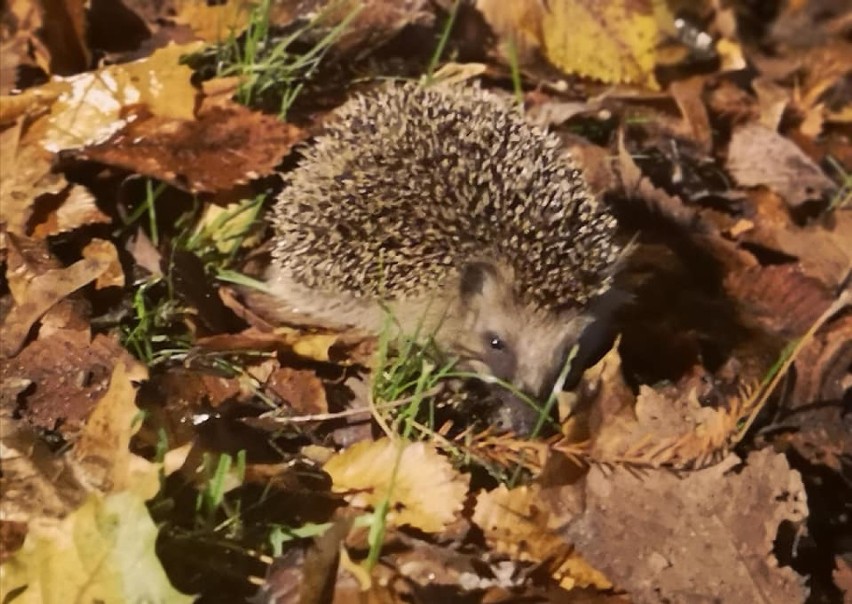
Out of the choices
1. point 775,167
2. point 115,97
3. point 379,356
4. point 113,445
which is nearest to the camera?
point 113,445

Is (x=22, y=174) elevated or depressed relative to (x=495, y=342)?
elevated

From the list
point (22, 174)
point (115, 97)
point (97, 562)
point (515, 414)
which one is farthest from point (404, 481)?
point (115, 97)

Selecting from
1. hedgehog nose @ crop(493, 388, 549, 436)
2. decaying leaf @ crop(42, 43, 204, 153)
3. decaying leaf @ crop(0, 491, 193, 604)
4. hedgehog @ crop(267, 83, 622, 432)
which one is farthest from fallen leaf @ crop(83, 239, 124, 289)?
hedgehog nose @ crop(493, 388, 549, 436)

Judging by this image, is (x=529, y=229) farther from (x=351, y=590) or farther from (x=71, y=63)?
(x=71, y=63)

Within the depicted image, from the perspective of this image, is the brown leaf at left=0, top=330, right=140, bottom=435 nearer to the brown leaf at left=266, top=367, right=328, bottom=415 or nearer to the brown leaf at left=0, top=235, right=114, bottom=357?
the brown leaf at left=0, top=235, right=114, bottom=357

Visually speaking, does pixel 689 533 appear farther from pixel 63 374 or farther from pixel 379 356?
pixel 63 374

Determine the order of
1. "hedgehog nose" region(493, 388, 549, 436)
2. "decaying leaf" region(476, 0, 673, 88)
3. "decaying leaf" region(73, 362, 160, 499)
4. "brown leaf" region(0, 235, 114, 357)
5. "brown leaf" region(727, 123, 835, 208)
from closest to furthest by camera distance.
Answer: "decaying leaf" region(73, 362, 160, 499) → "brown leaf" region(0, 235, 114, 357) → "hedgehog nose" region(493, 388, 549, 436) → "brown leaf" region(727, 123, 835, 208) → "decaying leaf" region(476, 0, 673, 88)

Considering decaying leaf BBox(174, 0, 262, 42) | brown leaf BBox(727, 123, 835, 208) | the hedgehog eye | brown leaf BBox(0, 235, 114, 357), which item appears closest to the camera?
brown leaf BBox(0, 235, 114, 357)

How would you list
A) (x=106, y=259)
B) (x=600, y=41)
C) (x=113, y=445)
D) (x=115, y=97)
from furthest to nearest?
(x=600, y=41) < (x=115, y=97) < (x=106, y=259) < (x=113, y=445)
